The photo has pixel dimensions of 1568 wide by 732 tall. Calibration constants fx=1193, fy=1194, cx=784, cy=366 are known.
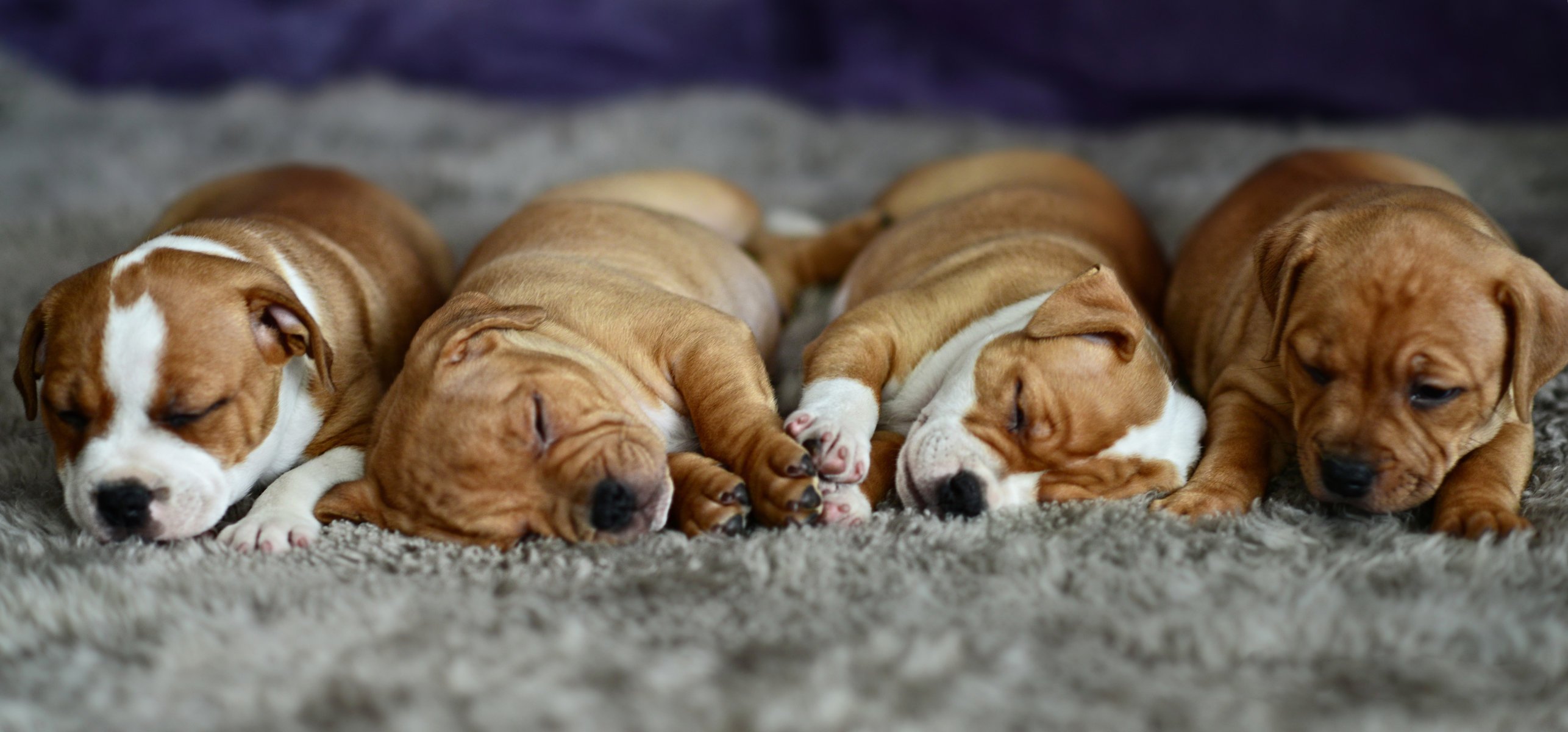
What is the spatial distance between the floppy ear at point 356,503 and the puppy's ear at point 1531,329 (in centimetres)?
312

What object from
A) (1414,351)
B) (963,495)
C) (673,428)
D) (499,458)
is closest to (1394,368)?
(1414,351)

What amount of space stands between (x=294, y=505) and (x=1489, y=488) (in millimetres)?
3352

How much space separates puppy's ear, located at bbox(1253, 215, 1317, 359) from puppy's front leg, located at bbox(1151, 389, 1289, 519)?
21 cm

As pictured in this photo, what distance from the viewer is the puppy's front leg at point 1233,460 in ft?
11.1

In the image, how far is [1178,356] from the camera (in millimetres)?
4484

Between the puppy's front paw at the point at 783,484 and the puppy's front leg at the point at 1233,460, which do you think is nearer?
the puppy's front paw at the point at 783,484

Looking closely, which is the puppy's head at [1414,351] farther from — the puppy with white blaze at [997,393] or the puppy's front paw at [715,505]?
the puppy's front paw at [715,505]

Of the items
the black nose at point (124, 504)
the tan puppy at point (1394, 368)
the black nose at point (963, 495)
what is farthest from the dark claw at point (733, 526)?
the black nose at point (124, 504)

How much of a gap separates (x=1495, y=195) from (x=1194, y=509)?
315cm

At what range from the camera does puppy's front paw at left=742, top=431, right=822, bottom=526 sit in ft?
10.5

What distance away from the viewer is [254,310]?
347cm

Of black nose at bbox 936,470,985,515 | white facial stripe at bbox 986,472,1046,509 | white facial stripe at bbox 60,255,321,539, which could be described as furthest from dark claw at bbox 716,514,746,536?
white facial stripe at bbox 60,255,321,539

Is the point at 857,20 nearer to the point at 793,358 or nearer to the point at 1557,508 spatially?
the point at 793,358

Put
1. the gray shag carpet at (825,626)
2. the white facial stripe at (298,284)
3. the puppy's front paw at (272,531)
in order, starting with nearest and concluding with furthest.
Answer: the gray shag carpet at (825,626) → the puppy's front paw at (272,531) → the white facial stripe at (298,284)
